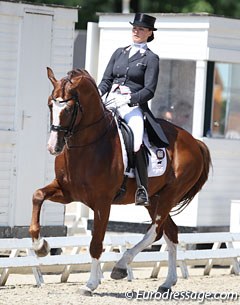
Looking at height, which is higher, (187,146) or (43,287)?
(187,146)

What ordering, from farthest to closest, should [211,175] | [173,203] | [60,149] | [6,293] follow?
[211,175] → [173,203] → [6,293] → [60,149]

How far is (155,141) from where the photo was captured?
475 inches

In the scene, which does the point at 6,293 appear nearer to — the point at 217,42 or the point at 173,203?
the point at 173,203

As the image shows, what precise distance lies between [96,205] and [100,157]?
0.47 metres

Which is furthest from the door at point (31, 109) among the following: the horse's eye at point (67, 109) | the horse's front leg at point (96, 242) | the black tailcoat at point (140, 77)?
the horse's eye at point (67, 109)

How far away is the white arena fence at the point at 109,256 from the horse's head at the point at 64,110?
1944mm

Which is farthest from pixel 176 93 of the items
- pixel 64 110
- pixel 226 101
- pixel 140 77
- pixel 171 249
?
pixel 64 110

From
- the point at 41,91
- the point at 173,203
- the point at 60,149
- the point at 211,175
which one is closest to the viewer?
the point at 60,149

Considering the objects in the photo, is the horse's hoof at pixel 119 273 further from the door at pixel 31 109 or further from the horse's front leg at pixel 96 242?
the door at pixel 31 109

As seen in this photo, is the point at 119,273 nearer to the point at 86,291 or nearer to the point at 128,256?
the point at 128,256

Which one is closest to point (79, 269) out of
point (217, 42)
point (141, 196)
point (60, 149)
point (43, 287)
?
point (43, 287)

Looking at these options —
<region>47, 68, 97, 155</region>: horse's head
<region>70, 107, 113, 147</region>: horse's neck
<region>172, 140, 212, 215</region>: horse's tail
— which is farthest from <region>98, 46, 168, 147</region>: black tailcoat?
<region>172, 140, 212, 215</region>: horse's tail

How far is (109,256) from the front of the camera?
44.1ft

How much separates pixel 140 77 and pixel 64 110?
1282 millimetres
